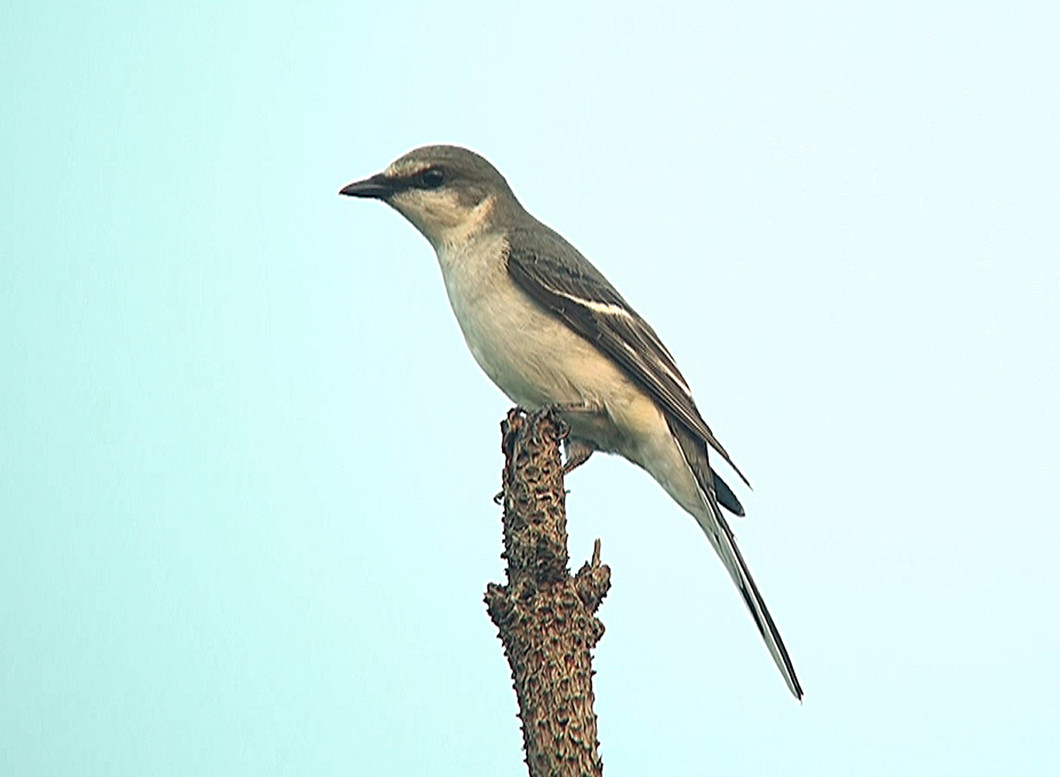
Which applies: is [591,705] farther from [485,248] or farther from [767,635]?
[485,248]

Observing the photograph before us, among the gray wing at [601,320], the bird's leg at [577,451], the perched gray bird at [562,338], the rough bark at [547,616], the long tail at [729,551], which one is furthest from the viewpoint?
the bird's leg at [577,451]

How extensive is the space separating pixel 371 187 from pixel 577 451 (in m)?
2.17

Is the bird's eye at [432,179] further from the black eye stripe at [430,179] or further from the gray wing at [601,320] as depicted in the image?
the gray wing at [601,320]

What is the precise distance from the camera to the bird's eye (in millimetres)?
9172

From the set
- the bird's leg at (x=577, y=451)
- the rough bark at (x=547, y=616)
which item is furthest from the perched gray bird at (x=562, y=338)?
the rough bark at (x=547, y=616)

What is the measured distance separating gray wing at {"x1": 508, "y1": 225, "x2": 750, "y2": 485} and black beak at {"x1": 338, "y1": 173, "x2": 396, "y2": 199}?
0.87 meters

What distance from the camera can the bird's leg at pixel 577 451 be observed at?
8875mm

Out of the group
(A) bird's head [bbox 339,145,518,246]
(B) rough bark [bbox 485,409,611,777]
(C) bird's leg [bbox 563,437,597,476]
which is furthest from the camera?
(A) bird's head [bbox 339,145,518,246]

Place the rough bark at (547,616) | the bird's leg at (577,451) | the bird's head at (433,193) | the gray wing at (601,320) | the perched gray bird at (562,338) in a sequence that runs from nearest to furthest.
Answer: the rough bark at (547,616)
the perched gray bird at (562,338)
the gray wing at (601,320)
the bird's leg at (577,451)
the bird's head at (433,193)

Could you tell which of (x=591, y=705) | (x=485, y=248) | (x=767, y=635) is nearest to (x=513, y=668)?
(x=591, y=705)

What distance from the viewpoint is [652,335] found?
9.05 m

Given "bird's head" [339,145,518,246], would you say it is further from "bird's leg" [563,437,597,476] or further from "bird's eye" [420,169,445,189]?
"bird's leg" [563,437,597,476]

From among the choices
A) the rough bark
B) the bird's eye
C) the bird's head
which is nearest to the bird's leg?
the bird's head

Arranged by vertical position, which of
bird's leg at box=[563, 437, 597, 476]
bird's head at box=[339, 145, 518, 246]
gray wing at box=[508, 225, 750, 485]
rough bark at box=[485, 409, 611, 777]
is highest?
bird's head at box=[339, 145, 518, 246]
